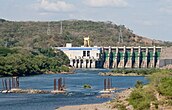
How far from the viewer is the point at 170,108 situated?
198ft

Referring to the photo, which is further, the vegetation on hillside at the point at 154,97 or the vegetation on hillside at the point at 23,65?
the vegetation on hillside at the point at 23,65

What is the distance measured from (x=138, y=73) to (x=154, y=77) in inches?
3279

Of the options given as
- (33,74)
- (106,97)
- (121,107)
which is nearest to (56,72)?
(33,74)

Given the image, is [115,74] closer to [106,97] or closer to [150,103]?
[106,97]

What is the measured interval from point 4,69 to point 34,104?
67603mm

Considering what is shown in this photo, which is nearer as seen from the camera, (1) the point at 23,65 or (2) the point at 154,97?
(2) the point at 154,97

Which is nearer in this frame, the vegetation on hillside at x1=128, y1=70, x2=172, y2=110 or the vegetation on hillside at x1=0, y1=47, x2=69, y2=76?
the vegetation on hillside at x1=128, y1=70, x2=172, y2=110

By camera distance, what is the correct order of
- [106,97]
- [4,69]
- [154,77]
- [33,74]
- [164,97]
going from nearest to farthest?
[164,97]
[154,77]
[106,97]
[4,69]
[33,74]

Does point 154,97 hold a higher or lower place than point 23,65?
lower

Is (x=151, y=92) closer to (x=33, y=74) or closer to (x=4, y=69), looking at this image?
(x=4, y=69)

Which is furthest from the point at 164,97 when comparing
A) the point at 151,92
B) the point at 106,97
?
the point at 106,97

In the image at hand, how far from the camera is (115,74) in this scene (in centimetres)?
16612

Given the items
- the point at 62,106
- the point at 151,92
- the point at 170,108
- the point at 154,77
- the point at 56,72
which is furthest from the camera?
the point at 56,72

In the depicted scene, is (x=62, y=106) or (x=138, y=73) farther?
(x=138, y=73)
